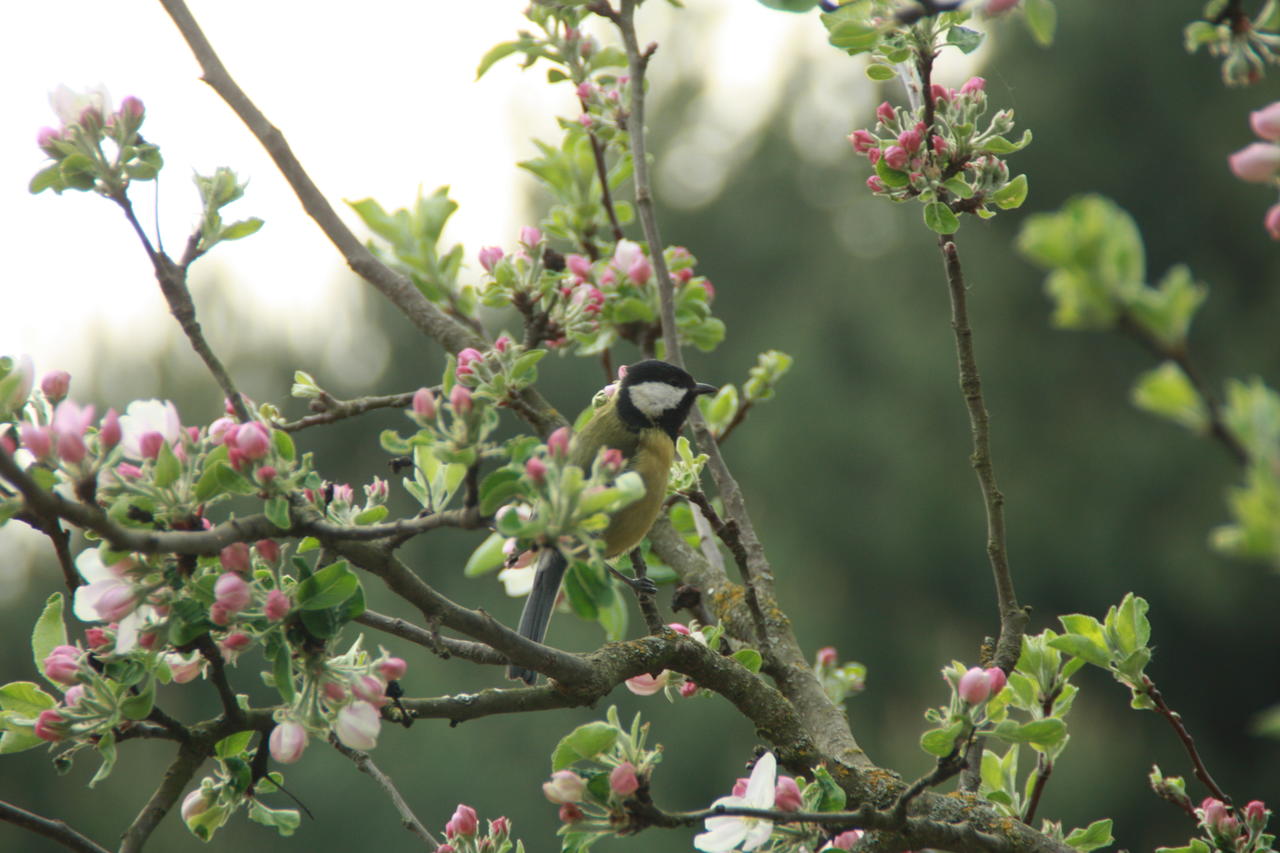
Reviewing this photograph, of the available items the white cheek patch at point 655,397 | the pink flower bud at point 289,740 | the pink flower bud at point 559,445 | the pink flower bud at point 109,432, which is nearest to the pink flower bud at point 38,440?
the pink flower bud at point 109,432

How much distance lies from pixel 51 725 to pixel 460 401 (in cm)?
67

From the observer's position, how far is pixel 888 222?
12.8 metres

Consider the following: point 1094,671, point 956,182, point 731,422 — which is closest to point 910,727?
point 1094,671

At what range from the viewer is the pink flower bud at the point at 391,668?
50.1 inches

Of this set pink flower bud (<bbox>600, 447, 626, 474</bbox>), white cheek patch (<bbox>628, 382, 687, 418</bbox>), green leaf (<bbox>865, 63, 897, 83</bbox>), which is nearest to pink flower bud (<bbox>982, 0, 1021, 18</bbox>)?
green leaf (<bbox>865, 63, 897, 83</bbox>)

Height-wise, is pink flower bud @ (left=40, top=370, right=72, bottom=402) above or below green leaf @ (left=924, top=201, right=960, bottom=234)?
below

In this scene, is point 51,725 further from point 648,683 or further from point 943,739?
point 943,739

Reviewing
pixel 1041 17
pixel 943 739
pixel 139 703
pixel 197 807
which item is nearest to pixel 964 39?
pixel 1041 17

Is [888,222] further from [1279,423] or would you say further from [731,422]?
[1279,423]

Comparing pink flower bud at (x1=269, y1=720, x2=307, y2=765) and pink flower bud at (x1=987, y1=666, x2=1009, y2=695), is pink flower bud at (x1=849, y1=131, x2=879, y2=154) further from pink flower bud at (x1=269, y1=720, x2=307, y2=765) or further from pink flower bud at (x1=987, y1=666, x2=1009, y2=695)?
pink flower bud at (x1=269, y1=720, x2=307, y2=765)

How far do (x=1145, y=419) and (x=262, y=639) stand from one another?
36.4 feet

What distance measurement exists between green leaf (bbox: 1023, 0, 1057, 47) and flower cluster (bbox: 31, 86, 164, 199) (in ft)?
3.66

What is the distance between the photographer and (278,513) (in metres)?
1.14

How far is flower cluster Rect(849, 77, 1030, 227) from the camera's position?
1598mm
